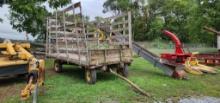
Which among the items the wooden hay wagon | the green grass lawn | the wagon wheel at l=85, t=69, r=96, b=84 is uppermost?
the wooden hay wagon

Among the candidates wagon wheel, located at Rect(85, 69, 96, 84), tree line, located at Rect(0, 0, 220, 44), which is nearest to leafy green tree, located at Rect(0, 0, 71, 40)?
tree line, located at Rect(0, 0, 220, 44)

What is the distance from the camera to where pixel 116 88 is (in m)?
8.96

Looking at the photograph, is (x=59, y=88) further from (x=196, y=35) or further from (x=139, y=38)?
(x=139, y=38)

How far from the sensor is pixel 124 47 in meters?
10.6

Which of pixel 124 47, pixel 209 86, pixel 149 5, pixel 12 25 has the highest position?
pixel 149 5

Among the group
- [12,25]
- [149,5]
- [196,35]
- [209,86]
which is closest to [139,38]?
[149,5]

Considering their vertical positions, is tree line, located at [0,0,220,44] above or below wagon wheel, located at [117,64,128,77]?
above

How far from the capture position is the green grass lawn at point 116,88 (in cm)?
784

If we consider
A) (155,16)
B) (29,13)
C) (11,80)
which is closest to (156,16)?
(155,16)

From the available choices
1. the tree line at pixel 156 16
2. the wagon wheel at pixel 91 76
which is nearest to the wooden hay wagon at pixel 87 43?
the wagon wheel at pixel 91 76

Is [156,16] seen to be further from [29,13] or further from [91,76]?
[91,76]

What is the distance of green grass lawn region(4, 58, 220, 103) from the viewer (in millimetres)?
7836

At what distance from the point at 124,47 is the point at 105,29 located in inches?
74.6

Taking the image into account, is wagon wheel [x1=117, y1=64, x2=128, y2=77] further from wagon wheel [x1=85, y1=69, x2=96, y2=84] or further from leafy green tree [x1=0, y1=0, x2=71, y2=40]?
leafy green tree [x1=0, y1=0, x2=71, y2=40]
